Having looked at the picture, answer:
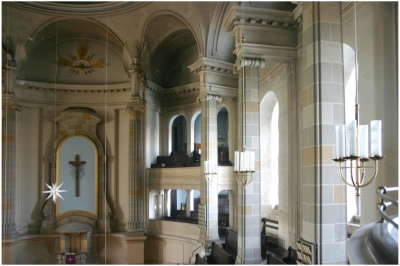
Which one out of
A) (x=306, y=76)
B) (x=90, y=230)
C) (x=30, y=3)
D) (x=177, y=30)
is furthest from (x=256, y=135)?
(x=30, y=3)

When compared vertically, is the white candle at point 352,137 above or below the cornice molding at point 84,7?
below

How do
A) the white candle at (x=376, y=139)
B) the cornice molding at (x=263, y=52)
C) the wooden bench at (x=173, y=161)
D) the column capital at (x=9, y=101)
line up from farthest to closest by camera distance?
the wooden bench at (x=173, y=161) < the column capital at (x=9, y=101) < the cornice molding at (x=263, y=52) < the white candle at (x=376, y=139)

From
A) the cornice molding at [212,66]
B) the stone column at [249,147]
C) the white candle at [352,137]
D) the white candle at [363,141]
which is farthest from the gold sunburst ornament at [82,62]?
the white candle at [363,141]

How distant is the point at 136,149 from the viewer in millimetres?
16172

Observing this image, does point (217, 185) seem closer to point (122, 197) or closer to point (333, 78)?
point (122, 197)

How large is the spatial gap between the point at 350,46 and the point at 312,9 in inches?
94.8

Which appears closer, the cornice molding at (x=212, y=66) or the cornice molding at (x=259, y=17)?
the cornice molding at (x=259, y=17)

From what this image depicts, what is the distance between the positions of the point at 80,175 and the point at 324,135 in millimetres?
13892

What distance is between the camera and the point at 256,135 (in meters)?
9.48

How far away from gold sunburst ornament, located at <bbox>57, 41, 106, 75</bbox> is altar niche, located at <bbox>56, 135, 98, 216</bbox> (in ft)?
11.6

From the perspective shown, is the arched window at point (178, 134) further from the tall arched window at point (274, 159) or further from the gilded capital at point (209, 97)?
the tall arched window at point (274, 159)

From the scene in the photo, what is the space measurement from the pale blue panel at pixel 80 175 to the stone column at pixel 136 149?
87.9 inches

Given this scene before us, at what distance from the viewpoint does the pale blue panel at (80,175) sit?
54.9ft

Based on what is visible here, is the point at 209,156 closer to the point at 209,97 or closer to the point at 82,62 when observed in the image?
the point at 209,97
